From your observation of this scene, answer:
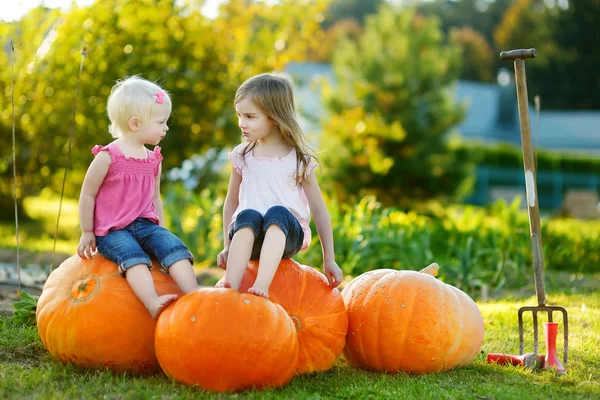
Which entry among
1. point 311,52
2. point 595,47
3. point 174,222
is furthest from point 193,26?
point 595,47

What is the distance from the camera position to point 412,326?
10.8 ft

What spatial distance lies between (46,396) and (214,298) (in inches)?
26.9

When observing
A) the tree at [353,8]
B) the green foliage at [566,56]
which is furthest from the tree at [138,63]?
the tree at [353,8]

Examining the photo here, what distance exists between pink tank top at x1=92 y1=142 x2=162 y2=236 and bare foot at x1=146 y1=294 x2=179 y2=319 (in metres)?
0.42

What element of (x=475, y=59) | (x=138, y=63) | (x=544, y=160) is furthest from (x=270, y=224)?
(x=475, y=59)

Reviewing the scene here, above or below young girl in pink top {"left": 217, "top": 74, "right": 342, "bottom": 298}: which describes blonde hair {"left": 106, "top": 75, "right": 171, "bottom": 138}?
above

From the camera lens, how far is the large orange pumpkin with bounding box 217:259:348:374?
321 centimetres

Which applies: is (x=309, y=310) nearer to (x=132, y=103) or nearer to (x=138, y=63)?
(x=132, y=103)

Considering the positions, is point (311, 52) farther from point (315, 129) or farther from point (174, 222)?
point (174, 222)

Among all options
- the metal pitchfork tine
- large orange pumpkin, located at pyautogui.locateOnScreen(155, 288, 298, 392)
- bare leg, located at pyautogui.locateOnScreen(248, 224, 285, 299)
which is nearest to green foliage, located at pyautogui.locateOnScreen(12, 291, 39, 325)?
large orange pumpkin, located at pyautogui.locateOnScreen(155, 288, 298, 392)

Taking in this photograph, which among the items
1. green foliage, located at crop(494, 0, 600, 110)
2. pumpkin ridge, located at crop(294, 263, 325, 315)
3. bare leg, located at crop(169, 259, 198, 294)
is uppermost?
green foliage, located at crop(494, 0, 600, 110)

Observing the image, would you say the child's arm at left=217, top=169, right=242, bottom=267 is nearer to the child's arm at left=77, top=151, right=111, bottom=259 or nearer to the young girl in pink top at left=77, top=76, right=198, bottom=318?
the young girl in pink top at left=77, top=76, right=198, bottom=318

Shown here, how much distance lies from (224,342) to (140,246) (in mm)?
725

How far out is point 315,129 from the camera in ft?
39.2
